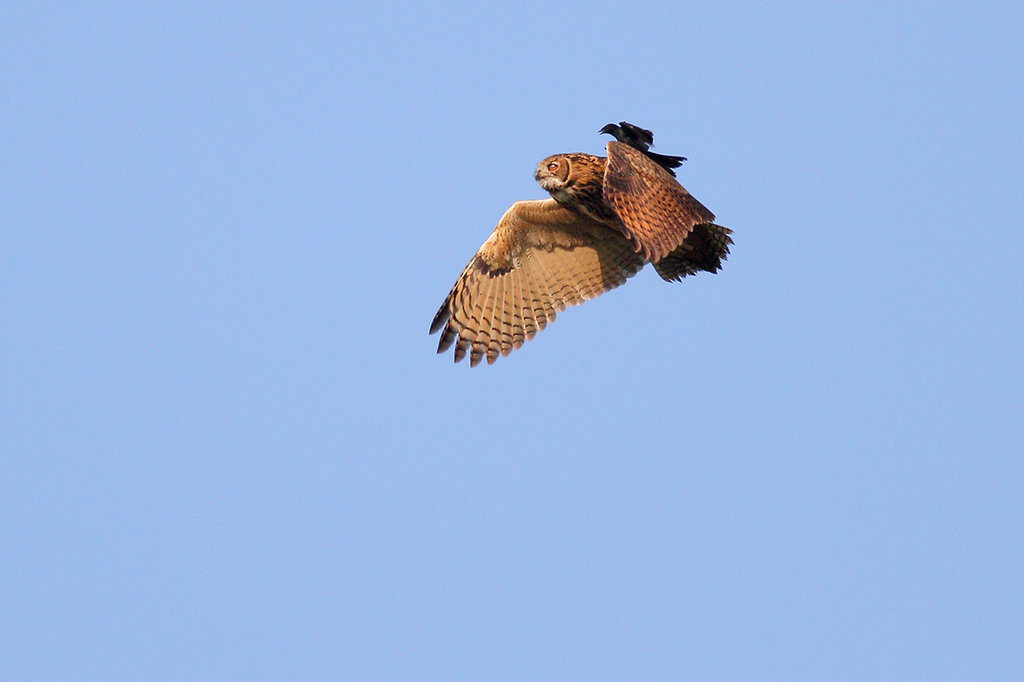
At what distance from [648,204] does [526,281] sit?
105 inches

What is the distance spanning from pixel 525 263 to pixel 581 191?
134 centimetres

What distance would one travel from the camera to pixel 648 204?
10.0 metres

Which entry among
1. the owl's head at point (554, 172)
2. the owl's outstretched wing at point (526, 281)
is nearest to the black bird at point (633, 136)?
the owl's head at point (554, 172)

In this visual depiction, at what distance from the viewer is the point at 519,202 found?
12266mm

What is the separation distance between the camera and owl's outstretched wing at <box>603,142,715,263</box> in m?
9.72

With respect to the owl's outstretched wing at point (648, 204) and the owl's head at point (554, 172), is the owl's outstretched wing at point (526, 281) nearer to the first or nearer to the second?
the owl's head at point (554, 172)

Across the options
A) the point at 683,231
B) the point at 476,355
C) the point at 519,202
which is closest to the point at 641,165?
the point at 683,231

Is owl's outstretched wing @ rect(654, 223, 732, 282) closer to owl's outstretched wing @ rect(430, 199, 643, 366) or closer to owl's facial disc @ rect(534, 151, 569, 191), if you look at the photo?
owl's outstretched wing @ rect(430, 199, 643, 366)

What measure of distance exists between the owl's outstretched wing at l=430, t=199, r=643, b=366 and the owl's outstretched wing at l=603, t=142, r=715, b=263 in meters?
1.81

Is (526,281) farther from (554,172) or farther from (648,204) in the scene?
(648,204)

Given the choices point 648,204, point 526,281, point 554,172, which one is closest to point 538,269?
point 526,281

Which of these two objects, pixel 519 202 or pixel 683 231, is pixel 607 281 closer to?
pixel 519 202

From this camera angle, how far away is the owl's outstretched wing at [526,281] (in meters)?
12.3

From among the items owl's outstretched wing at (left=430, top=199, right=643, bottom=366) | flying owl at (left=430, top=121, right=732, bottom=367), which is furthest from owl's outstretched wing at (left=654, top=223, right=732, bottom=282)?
owl's outstretched wing at (left=430, top=199, right=643, bottom=366)
